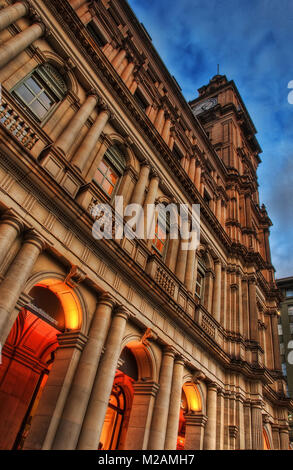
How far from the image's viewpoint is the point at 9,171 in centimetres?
868

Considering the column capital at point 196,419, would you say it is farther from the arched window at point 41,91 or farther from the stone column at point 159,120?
the stone column at point 159,120

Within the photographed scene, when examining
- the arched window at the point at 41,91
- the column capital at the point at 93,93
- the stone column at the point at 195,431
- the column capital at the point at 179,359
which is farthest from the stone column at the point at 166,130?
the stone column at the point at 195,431

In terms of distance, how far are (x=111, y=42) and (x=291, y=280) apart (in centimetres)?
5198

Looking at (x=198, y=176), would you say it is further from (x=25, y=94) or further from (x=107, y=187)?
(x=25, y=94)

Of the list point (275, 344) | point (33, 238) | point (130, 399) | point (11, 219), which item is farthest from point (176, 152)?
point (275, 344)

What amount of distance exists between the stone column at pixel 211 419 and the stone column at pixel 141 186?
28.9ft

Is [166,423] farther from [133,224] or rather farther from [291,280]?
[291,280]

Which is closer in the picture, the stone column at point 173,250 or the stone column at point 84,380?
the stone column at point 84,380

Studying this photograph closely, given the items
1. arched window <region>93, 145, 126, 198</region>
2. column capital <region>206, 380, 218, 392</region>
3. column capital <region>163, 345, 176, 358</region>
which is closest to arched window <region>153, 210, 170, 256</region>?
arched window <region>93, 145, 126, 198</region>

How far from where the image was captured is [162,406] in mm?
11781

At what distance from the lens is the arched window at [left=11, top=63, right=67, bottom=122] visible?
444 inches

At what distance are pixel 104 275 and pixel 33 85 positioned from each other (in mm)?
6914

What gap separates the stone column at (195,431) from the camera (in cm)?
1394
